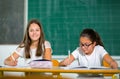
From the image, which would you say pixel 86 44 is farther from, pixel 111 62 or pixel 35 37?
pixel 35 37

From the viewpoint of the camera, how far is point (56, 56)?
3309 millimetres

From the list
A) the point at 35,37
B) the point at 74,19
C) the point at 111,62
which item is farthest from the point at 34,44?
the point at 74,19

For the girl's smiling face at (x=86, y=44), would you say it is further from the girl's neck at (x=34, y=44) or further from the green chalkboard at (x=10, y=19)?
the green chalkboard at (x=10, y=19)

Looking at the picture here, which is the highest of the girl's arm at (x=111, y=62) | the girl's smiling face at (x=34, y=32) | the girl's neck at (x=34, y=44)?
the girl's smiling face at (x=34, y=32)

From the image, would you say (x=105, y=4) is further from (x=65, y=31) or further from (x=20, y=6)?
(x=20, y=6)

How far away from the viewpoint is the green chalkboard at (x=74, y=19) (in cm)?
328

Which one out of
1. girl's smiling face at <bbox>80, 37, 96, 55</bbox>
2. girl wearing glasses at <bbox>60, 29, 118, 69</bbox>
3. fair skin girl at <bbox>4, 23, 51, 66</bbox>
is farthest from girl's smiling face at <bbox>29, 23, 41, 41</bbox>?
girl's smiling face at <bbox>80, 37, 96, 55</bbox>

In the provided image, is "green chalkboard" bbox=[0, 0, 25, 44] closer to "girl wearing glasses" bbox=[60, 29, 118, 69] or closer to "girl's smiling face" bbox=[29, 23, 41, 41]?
"girl's smiling face" bbox=[29, 23, 41, 41]

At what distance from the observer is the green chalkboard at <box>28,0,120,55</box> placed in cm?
328

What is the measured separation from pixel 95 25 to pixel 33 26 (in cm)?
114

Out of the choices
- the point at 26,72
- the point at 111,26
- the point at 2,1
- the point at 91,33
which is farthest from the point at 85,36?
the point at 2,1

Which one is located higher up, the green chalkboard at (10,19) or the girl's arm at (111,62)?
the green chalkboard at (10,19)

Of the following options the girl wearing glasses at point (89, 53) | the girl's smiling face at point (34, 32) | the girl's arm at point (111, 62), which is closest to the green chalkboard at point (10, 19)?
the girl's smiling face at point (34, 32)

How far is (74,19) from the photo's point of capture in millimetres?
3324
